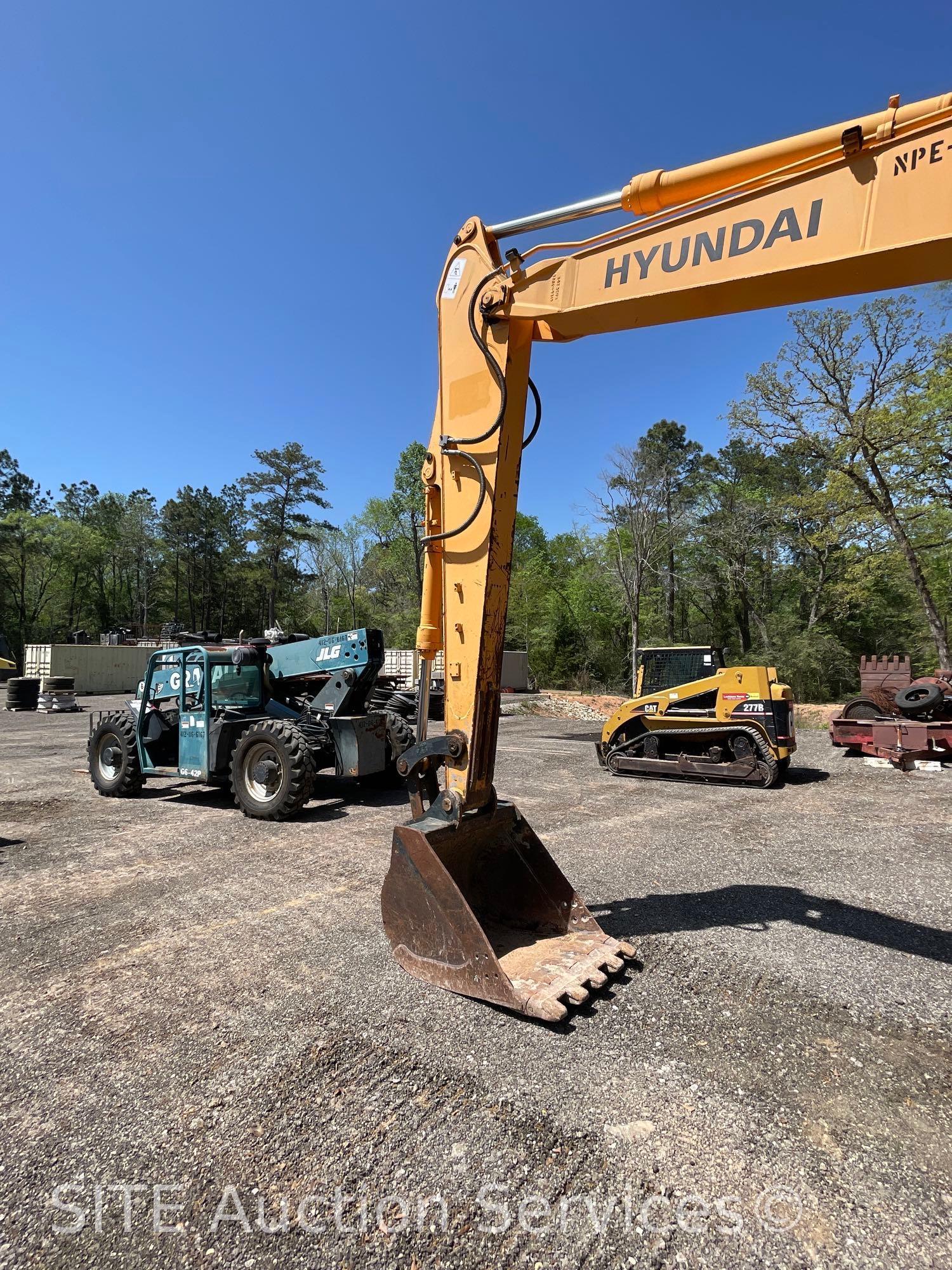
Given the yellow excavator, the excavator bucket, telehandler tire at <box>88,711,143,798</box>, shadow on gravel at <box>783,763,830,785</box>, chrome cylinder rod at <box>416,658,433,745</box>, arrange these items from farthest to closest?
shadow on gravel at <box>783,763,830,785</box> < telehandler tire at <box>88,711,143,798</box> < chrome cylinder rod at <box>416,658,433,745</box> < the excavator bucket < the yellow excavator

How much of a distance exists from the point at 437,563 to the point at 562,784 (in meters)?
6.39

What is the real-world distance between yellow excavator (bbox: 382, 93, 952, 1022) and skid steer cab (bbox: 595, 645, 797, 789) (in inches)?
256

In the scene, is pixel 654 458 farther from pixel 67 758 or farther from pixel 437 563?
pixel 437 563

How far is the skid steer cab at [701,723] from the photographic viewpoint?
9.52m

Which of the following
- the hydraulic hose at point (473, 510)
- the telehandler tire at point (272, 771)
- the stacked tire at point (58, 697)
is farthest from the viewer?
the stacked tire at point (58, 697)

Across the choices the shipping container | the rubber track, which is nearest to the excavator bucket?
the rubber track

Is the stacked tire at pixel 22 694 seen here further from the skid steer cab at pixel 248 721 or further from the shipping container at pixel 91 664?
the skid steer cab at pixel 248 721

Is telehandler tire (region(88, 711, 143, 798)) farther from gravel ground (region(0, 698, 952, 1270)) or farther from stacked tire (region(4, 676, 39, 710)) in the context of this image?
stacked tire (region(4, 676, 39, 710))

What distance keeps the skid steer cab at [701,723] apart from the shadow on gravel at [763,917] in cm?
480

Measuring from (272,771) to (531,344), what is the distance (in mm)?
5409

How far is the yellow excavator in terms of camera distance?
9.52 ft

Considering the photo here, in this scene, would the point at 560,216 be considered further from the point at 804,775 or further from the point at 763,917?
the point at 804,775

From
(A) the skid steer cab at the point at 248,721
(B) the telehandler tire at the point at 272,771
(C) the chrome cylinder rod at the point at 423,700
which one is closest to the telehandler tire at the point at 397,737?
(A) the skid steer cab at the point at 248,721

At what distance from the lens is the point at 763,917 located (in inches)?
177
